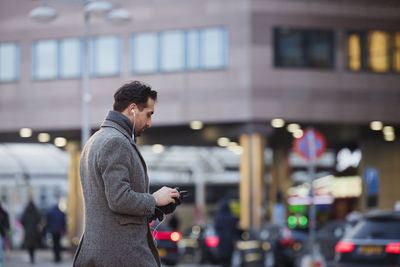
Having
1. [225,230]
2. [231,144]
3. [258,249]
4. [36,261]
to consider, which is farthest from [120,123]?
[231,144]

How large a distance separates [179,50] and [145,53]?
4.51ft

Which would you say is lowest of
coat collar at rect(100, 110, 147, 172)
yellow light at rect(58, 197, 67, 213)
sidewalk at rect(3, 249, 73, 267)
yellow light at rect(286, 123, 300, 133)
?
yellow light at rect(58, 197, 67, 213)

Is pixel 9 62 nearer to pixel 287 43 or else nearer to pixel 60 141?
pixel 60 141

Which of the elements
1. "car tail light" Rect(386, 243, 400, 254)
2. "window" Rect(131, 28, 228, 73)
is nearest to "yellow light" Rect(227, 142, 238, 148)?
"window" Rect(131, 28, 228, 73)

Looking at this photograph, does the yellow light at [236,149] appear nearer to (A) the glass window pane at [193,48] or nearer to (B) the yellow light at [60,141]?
(B) the yellow light at [60,141]

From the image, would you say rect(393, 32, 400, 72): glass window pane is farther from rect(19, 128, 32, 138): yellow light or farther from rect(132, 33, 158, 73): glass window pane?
rect(19, 128, 32, 138): yellow light

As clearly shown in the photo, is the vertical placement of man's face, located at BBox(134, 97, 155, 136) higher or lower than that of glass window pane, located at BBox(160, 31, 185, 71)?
lower

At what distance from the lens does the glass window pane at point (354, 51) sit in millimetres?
35000

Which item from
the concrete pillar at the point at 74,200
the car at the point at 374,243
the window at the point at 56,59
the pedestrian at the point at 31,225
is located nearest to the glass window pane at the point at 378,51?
the window at the point at 56,59

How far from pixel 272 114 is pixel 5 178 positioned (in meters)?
18.0

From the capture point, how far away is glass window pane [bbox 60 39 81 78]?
3659cm

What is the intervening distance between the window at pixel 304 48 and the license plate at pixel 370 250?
2149cm

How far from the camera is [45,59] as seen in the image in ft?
122

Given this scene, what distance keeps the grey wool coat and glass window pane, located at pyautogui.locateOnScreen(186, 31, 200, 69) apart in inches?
1170
